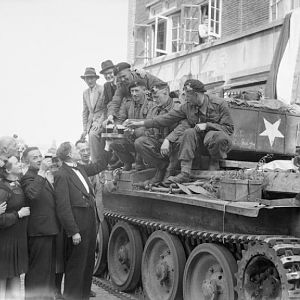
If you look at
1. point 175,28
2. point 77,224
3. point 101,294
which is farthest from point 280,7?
point 77,224

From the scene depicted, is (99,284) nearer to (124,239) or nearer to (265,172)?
(124,239)

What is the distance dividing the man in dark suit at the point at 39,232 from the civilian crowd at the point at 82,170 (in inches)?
0.4

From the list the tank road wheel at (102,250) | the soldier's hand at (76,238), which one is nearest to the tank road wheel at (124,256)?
the tank road wheel at (102,250)

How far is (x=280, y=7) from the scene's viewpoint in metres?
15.6

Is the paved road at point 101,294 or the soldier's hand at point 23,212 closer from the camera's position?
the soldier's hand at point 23,212

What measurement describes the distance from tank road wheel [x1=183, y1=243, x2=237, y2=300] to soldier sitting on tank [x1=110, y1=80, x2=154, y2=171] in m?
2.23

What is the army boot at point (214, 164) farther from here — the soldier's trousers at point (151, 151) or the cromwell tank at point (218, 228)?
the soldier's trousers at point (151, 151)

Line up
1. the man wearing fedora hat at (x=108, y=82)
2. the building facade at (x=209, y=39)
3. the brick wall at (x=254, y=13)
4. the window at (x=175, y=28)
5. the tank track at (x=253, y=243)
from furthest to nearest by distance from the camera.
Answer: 1. the window at (x=175, y=28)
2. the brick wall at (x=254, y=13)
3. the building facade at (x=209, y=39)
4. the man wearing fedora hat at (x=108, y=82)
5. the tank track at (x=253, y=243)

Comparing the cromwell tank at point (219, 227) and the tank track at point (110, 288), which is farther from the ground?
the cromwell tank at point (219, 227)

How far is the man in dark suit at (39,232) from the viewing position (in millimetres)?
6527

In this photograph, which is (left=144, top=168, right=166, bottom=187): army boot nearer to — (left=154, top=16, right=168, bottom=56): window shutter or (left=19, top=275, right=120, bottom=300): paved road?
(left=19, top=275, right=120, bottom=300): paved road

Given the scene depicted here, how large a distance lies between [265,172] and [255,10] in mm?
11149

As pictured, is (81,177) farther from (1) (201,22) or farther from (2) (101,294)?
(1) (201,22)

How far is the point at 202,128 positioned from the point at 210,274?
1.76 metres
